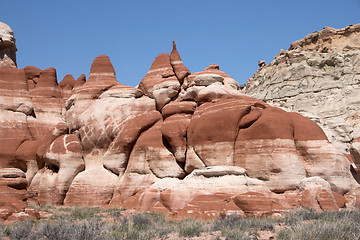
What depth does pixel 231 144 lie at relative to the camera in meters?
21.0

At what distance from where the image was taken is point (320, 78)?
5294 centimetres

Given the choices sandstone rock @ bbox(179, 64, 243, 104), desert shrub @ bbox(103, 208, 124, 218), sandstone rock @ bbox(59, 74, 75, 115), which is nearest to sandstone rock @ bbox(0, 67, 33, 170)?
sandstone rock @ bbox(59, 74, 75, 115)

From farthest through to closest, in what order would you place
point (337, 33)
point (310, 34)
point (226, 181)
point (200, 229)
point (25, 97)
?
1. point (310, 34)
2. point (337, 33)
3. point (25, 97)
4. point (226, 181)
5. point (200, 229)

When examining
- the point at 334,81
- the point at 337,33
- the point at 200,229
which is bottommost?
the point at 200,229

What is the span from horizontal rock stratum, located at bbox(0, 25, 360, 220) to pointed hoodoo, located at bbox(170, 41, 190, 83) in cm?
7

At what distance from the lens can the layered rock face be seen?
47.6 meters

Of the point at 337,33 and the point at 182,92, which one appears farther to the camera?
the point at 337,33

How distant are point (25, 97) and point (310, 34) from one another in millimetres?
44730

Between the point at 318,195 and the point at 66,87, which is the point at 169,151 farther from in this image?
the point at 66,87

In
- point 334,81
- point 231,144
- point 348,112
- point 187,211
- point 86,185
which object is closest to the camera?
point 187,211

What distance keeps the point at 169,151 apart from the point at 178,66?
23.4ft

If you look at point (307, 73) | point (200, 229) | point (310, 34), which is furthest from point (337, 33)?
point (200, 229)

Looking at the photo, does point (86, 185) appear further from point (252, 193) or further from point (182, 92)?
point (252, 193)

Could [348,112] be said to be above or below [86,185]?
above
